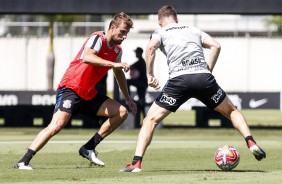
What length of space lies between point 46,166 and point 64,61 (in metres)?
37.6

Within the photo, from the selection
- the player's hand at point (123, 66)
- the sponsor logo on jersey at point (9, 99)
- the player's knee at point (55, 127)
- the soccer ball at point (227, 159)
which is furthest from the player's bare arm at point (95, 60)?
the sponsor logo on jersey at point (9, 99)

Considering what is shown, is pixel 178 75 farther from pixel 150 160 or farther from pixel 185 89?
pixel 150 160

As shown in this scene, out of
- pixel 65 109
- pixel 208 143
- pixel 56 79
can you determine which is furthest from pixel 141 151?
pixel 56 79

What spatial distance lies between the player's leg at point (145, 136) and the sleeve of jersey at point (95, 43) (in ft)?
3.84

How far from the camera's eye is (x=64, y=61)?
5169 cm

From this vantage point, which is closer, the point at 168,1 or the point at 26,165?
the point at 26,165

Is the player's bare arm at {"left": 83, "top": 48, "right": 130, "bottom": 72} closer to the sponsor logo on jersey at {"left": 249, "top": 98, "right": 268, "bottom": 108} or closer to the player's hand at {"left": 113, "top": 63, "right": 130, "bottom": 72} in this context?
the player's hand at {"left": 113, "top": 63, "right": 130, "bottom": 72}

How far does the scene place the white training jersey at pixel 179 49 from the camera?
12930 millimetres

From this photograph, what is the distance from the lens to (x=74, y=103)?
13531 millimetres

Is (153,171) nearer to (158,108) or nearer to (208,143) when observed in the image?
(158,108)

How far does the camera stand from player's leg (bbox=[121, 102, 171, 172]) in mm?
12727

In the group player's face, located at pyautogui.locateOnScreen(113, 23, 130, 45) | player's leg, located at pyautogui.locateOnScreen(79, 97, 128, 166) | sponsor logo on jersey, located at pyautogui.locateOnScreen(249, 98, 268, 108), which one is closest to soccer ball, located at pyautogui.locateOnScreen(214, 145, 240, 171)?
player's leg, located at pyautogui.locateOnScreen(79, 97, 128, 166)

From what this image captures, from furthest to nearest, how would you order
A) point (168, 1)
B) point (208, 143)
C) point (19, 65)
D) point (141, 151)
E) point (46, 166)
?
point (19, 65) < point (168, 1) < point (208, 143) < point (46, 166) < point (141, 151)

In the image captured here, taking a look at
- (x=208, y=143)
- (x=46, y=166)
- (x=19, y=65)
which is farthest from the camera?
(x=19, y=65)
